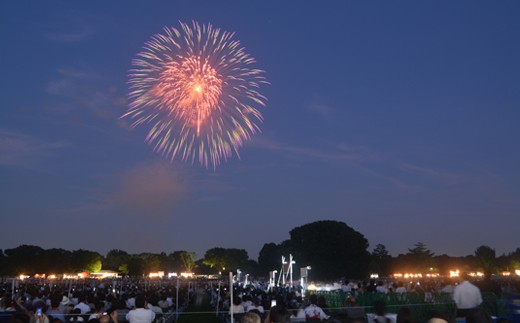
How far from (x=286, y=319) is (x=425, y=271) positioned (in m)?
150

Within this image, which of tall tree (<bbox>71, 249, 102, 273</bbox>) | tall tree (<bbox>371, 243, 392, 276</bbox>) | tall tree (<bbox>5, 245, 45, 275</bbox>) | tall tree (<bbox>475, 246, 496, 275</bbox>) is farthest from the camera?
tall tree (<bbox>371, 243, 392, 276</bbox>)

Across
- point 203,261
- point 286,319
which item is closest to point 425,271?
point 203,261

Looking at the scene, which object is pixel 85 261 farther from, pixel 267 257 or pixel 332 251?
pixel 267 257

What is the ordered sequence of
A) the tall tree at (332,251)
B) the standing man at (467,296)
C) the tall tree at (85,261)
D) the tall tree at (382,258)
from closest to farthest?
the standing man at (467,296) → the tall tree at (332,251) → the tall tree at (85,261) → the tall tree at (382,258)

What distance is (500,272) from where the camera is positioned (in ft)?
437

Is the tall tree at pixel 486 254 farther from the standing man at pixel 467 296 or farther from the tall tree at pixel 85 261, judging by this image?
the standing man at pixel 467 296

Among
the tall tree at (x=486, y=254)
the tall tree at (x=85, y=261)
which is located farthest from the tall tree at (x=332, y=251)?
the tall tree at (x=85, y=261)

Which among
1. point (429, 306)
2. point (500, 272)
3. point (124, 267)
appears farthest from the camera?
point (500, 272)

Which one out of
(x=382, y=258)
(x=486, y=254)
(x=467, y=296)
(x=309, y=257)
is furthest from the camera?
(x=382, y=258)

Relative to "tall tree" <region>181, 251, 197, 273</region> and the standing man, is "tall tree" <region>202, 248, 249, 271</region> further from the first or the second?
the standing man

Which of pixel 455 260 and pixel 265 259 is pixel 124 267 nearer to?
pixel 265 259

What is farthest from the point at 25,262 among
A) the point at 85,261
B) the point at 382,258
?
the point at 382,258

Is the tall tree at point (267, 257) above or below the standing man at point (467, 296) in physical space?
above

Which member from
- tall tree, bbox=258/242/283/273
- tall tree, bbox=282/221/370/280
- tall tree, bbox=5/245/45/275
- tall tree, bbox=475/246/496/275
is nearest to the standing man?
tall tree, bbox=282/221/370/280
